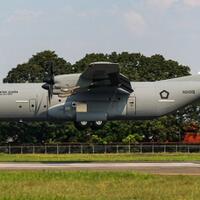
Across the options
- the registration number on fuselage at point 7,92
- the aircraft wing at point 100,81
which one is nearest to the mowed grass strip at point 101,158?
the registration number on fuselage at point 7,92

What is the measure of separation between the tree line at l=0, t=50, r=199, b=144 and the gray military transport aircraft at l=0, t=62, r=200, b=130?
38167 millimetres

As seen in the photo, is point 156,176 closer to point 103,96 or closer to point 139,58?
point 103,96

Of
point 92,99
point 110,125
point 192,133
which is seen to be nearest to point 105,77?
point 92,99

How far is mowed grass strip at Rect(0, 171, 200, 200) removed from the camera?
18250mm

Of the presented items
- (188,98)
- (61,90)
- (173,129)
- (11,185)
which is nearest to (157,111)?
(188,98)

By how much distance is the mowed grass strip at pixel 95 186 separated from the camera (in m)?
18.2

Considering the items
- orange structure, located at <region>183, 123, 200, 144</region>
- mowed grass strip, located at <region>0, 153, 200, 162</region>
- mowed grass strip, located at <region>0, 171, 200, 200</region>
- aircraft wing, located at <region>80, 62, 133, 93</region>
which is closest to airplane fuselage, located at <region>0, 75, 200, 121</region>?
aircraft wing, located at <region>80, 62, 133, 93</region>

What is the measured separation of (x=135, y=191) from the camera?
63.9 ft

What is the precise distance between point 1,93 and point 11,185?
1839 cm

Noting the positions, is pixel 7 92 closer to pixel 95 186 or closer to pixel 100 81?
pixel 100 81

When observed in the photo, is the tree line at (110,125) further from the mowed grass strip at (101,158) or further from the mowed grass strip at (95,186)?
the mowed grass strip at (95,186)

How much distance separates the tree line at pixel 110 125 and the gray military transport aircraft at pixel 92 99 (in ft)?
125

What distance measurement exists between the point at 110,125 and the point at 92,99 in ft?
145

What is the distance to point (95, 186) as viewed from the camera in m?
21.2
